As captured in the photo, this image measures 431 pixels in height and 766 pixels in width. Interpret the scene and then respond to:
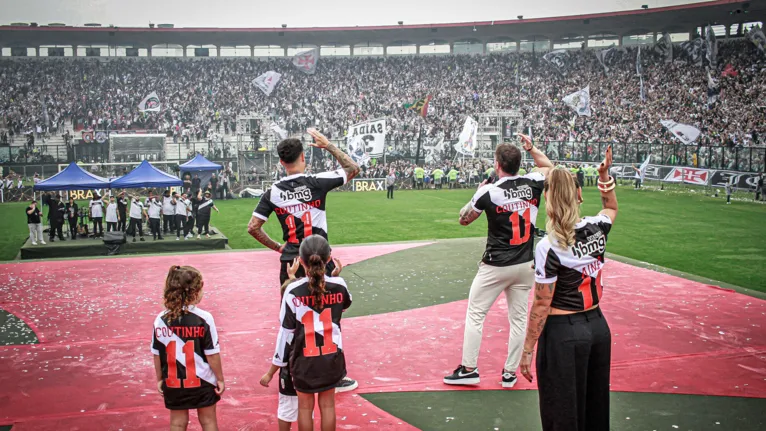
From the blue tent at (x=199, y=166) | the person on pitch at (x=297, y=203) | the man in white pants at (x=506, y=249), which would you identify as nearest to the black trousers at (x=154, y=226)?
the blue tent at (x=199, y=166)

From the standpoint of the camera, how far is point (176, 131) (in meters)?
46.0

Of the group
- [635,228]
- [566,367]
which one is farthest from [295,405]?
[635,228]

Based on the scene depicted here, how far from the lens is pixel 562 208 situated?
429cm

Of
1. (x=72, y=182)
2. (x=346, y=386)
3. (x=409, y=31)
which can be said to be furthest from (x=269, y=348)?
(x=409, y=31)

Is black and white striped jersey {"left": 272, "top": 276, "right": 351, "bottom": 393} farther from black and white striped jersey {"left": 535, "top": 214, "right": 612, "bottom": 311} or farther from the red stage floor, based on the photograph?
black and white striped jersey {"left": 535, "top": 214, "right": 612, "bottom": 311}

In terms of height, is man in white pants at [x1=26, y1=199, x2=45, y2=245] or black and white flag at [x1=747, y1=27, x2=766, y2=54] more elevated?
black and white flag at [x1=747, y1=27, x2=766, y2=54]

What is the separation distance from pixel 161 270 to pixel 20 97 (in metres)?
42.1

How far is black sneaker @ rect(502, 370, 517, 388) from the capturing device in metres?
6.40

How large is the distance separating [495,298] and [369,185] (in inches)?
1258

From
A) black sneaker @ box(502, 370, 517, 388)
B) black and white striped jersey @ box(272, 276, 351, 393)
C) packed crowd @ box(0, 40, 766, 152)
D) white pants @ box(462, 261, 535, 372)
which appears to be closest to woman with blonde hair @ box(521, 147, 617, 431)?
black and white striped jersey @ box(272, 276, 351, 393)

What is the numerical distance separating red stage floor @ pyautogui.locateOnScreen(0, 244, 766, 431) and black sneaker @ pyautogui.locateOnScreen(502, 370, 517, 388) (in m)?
0.10

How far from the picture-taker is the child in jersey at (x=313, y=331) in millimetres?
4510

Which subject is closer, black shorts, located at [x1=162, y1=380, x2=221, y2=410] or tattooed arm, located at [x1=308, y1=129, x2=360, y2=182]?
black shorts, located at [x1=162, y1=380, x2=221, y2=410]

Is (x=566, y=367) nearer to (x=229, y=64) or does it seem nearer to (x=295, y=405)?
(x=295, y=405)
